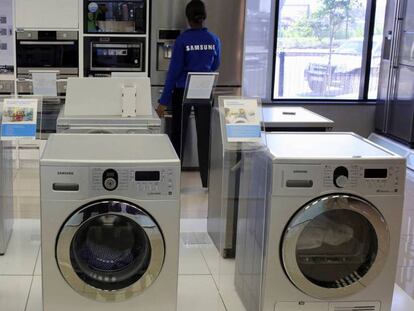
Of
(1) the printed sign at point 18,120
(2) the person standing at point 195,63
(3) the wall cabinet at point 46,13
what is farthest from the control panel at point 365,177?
(3) the wall cabinet at point 46,13

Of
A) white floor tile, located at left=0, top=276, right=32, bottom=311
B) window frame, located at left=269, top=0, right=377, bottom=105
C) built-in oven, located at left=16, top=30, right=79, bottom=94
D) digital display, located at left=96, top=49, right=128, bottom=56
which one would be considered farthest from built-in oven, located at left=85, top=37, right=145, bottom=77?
white floor tile, located at left=0, top=276, right=32, bottom=311

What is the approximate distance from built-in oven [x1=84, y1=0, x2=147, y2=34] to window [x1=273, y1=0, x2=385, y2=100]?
1.72 metres

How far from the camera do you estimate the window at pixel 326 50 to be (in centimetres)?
668

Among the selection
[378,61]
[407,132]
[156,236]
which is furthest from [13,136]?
[378,61]

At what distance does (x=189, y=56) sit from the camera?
4980mm

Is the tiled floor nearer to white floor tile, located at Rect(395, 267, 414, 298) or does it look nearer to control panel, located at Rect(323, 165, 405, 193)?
white floor tile, located at Rect(395, 267, 414, 298)

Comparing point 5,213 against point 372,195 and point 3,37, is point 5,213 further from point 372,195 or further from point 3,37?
point 3,37

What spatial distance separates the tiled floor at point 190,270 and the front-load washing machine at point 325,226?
338 mm

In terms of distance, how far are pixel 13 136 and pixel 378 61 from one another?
4.93 meters

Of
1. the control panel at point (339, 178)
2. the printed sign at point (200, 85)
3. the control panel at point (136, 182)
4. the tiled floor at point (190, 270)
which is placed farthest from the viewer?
the printed sign at point (200, 85)

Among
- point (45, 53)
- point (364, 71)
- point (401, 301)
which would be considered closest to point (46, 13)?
point (45, 53)

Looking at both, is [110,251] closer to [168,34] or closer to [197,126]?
[197,126]

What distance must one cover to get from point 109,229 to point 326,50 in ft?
15.9

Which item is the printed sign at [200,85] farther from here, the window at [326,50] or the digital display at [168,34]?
the window at [326,50]
